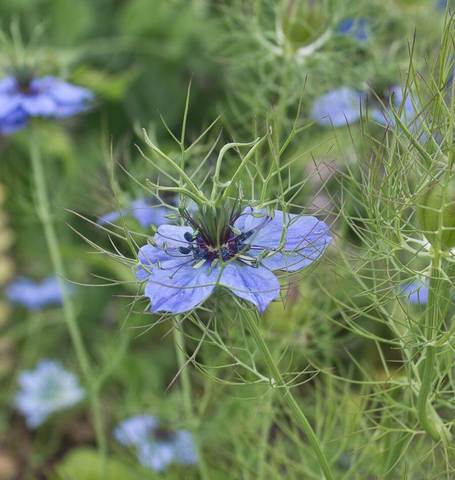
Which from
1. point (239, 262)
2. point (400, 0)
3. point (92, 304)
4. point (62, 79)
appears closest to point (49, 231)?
point (62, 79)

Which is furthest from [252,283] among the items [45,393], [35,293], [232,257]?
[35,293]

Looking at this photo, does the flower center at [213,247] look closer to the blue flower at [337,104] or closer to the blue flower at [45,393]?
the blue flower at [337,104]

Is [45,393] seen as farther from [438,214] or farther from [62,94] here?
[438,214]

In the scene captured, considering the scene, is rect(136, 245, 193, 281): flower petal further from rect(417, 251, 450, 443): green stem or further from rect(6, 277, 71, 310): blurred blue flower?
rect(6, 277, 71, 310): blurred blue flower

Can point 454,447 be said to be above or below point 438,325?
below

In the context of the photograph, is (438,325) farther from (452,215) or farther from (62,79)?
(62,79)

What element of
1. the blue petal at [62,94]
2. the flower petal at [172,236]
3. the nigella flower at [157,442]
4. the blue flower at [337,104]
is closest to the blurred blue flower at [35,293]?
the nigella flower at [157,442]

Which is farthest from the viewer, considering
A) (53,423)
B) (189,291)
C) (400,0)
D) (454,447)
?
(53,423)
